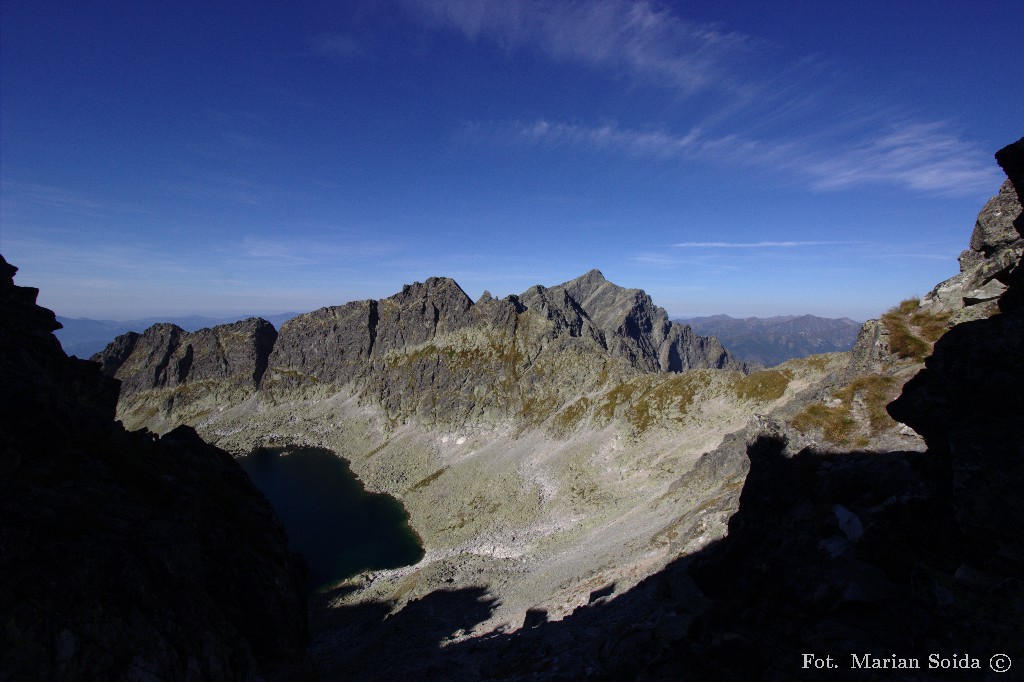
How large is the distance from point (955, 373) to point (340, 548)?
99.2 meters

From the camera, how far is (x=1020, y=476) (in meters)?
10.6

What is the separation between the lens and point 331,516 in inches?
4176

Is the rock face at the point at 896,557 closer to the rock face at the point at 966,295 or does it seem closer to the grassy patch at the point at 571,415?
the rock face at the point at 966,295

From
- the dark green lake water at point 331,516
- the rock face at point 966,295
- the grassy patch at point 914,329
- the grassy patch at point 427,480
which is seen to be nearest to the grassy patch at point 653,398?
the grassy patch at point 427,480

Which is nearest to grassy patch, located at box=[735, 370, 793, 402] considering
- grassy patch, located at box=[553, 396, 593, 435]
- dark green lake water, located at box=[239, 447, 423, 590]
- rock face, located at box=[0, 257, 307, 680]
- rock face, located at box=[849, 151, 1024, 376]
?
grassy patch, located at box=[553, 396, 593, 435]

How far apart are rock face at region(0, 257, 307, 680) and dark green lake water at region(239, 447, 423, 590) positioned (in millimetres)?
49780

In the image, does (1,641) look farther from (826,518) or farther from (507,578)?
(507,578)

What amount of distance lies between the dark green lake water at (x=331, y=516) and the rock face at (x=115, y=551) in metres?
49.8

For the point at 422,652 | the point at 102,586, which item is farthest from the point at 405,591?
the point at 102,586

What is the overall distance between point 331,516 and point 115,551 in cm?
9706

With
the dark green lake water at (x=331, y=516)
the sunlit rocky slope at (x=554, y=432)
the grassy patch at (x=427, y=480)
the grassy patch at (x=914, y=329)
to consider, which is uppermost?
the grassy patch at (x=914, y=329)

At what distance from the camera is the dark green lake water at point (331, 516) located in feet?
272

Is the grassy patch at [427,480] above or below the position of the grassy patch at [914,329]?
below

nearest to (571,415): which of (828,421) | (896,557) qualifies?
(828,421)
